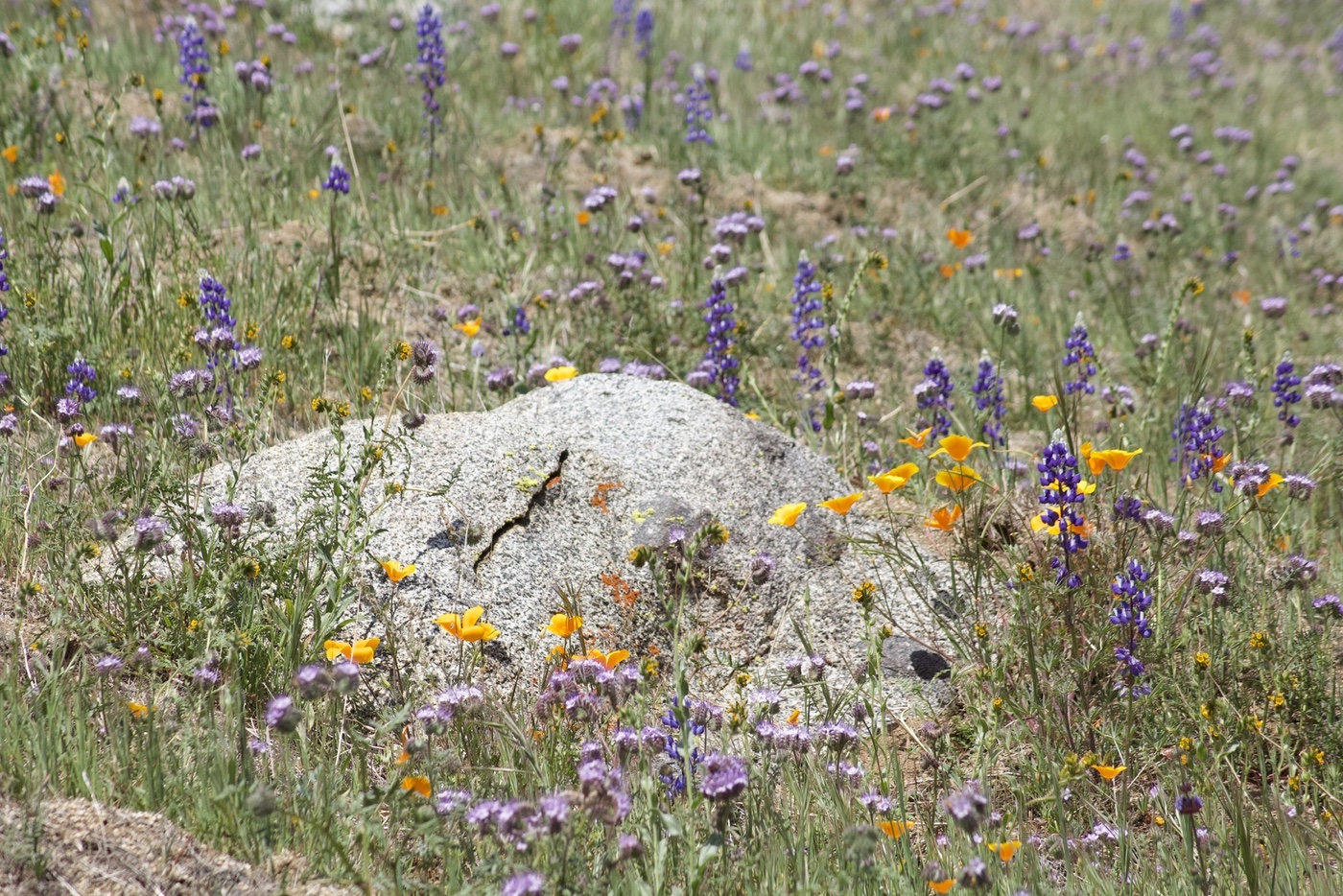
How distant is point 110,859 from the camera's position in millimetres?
1947

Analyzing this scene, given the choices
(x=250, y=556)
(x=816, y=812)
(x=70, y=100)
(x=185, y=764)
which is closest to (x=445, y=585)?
(x=250, y=556)

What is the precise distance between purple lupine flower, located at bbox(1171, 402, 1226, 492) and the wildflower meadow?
2.8 inches

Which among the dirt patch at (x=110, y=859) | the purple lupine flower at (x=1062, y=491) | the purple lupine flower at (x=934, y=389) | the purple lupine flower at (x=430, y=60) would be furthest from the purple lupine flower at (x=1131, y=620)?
the purple lupine flower at (x=430, y=60)

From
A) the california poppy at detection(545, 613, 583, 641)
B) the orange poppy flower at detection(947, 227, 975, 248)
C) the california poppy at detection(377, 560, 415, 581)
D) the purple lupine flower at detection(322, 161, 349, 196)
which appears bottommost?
the orange poppy flower at detection(947, 227, 975, 248)

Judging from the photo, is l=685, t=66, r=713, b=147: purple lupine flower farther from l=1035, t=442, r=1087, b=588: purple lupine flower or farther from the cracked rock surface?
l=1035, t=442, r=1087, b=588: purple lupine flower

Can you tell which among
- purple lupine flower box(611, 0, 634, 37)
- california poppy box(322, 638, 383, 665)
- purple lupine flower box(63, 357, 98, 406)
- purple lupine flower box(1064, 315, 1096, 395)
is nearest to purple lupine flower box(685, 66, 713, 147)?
purple lupine flower box(611, 0, 634, 37)

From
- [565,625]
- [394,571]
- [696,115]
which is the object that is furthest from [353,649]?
[696,115]

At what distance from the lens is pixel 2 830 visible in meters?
1.90

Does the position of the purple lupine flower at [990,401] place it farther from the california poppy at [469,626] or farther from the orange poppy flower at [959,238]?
the california poppy at [469,626]

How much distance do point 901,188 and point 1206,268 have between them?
1902 millimetres

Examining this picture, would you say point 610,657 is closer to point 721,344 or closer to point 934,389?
point 934,389

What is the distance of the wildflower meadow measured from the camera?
2.22 m

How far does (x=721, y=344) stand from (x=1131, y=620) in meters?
1.98

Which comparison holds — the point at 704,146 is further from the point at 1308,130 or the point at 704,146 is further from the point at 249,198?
the point at 1308,130
